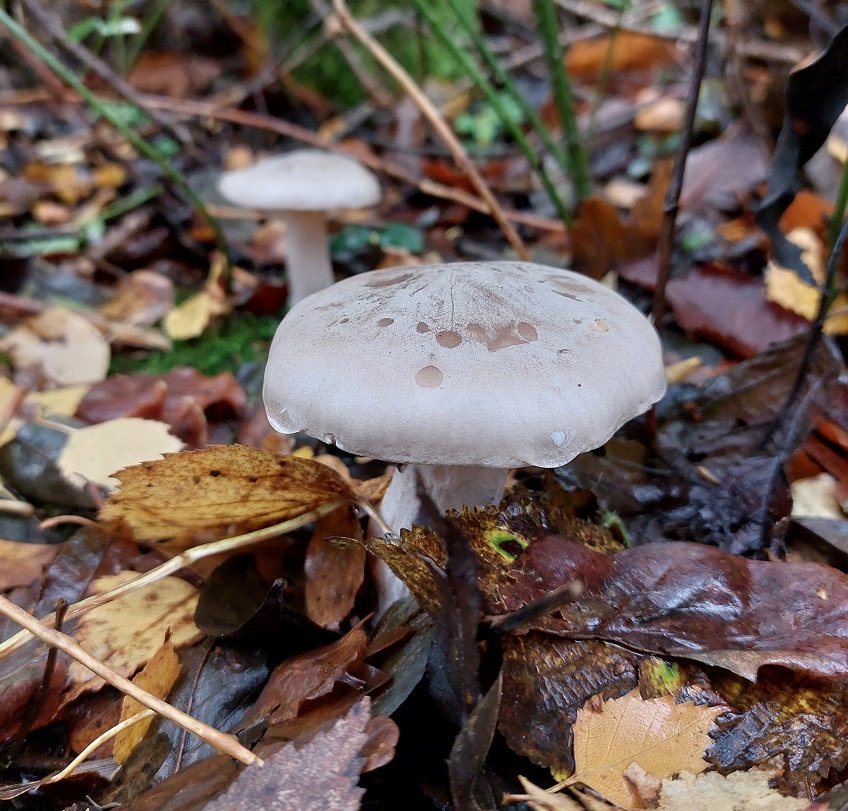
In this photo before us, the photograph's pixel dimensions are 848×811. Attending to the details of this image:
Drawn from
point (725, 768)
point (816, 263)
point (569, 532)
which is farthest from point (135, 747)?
point (816, 263)

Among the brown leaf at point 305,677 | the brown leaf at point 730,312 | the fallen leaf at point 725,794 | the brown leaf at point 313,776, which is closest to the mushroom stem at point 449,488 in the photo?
the brown leaf at point 305,677

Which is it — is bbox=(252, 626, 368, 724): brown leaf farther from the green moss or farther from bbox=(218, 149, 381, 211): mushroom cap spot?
bbox=(218, 149, 381, 211): mushroom cap spot

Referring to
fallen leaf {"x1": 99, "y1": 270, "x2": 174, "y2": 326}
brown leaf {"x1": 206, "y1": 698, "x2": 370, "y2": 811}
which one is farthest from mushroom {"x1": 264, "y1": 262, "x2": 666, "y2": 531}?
fallen leaf {"x1": 99, "y1": 270, "x2": 174, "y2": 326}

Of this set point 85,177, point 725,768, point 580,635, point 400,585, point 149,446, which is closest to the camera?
point 725,768

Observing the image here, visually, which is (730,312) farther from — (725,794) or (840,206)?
(725,794)

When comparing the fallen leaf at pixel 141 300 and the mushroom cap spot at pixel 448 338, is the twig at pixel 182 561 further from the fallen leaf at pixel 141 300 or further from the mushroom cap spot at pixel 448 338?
the fallen leaf at pixel 141 300

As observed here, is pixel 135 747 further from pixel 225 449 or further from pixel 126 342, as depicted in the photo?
pixel 126 342

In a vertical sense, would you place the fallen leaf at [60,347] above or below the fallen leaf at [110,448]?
below
